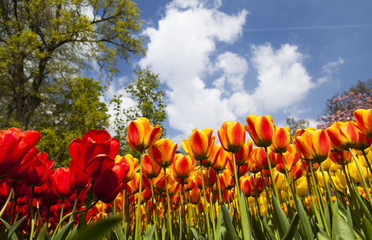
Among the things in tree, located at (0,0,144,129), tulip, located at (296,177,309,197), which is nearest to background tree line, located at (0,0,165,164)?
tree, located at (0,0,144,129)

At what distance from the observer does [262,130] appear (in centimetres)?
102

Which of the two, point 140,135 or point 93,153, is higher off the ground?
point 140,135

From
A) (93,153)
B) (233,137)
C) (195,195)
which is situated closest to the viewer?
(93,153)

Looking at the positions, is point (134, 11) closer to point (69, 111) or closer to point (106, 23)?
point (106, 23)

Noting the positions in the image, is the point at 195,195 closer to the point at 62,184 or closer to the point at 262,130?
the point at 262,130

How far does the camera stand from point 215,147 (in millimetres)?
1279

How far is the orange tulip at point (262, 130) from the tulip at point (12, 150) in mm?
837

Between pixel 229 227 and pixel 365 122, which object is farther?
pixel 365 122

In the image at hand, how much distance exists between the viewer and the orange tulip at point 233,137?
1.01 m

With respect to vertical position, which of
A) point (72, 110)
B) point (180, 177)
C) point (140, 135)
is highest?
point (72, 110)

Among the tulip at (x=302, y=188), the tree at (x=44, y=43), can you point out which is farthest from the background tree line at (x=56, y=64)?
the tulip at (x=302, y=188)

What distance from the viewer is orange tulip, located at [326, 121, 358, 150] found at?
3.55 ft

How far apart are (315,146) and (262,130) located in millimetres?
237

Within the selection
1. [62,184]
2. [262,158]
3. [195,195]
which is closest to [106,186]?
[62,184]
